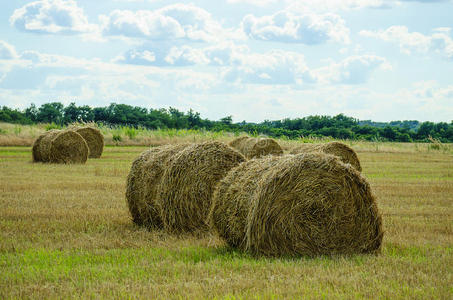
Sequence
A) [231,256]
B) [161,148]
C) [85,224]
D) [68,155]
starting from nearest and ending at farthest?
[231,256]
[85,224]
[161,148]
[68,155]

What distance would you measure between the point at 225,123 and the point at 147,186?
5843 cm

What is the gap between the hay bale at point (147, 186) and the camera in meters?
9.66

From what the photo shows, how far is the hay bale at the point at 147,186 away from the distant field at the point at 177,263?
0.98 feet

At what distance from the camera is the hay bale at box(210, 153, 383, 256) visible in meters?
7.24

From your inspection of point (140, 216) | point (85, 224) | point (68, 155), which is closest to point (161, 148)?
point (140, 216)

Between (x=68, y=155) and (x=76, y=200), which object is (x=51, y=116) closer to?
(x=68, y=155)

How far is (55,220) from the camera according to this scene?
9.75 meters

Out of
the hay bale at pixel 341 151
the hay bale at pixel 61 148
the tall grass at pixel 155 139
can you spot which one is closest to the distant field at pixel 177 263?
the hay bale at pixel 341 151

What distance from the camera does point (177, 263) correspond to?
6801 mm

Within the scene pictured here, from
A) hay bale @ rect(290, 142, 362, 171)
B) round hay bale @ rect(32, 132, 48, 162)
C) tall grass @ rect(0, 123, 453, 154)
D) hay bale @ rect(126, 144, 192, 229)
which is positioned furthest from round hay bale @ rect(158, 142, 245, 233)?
tall grass @ rect(0, 123, 453, 154)

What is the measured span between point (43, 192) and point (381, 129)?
54.4m

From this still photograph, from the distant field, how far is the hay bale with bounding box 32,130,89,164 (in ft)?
38.7

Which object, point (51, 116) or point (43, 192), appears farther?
point (51, 116)

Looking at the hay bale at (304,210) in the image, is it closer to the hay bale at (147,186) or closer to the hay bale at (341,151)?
the hay bale at (147,186)
